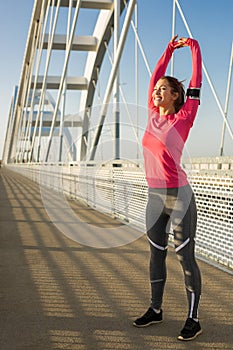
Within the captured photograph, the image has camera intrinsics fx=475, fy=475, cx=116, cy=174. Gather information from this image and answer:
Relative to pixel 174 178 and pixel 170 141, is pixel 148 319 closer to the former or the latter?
pixel 174 178

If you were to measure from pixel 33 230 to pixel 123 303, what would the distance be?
342cm

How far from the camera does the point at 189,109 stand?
8.42 feet

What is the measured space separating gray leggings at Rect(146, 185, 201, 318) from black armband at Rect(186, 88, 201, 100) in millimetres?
489

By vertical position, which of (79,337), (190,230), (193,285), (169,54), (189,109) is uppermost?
(169,54)

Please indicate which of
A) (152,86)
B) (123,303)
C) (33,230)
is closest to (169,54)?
(152,86)

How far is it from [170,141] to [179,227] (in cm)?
47

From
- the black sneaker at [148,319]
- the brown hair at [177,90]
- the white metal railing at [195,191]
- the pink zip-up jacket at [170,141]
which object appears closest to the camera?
the pink zip-up jacket at [170,141]

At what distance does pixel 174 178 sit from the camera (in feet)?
8.50

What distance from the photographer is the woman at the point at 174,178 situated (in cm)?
256

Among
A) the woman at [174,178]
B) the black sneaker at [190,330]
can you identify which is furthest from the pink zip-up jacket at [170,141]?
the black sneaker at [190,330]

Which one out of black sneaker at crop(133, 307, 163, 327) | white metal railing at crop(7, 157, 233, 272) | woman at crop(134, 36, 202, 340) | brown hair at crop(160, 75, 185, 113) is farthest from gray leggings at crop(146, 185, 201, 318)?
white metal railing at crop(7, 157, 233, 272)

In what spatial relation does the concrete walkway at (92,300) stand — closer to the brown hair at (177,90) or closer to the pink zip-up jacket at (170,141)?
the pink zip-up jacket at (170,141)

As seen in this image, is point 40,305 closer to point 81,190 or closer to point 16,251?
point 16,251

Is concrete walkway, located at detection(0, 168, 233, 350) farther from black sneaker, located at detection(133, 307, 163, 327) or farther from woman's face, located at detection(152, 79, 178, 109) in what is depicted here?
woman's face, located at detection(152, 79, 178, 109)
